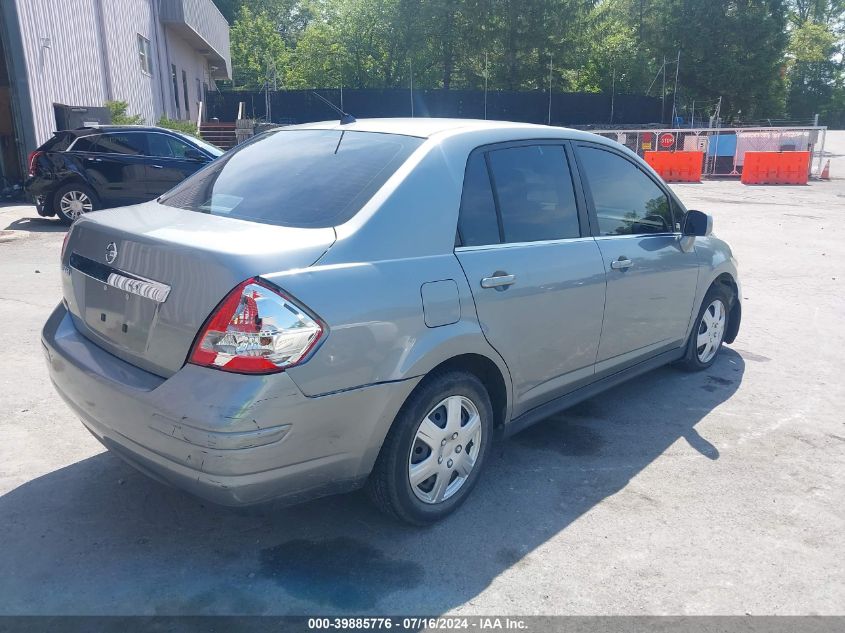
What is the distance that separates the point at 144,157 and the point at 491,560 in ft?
34.8

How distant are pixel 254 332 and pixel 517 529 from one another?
1582 mm

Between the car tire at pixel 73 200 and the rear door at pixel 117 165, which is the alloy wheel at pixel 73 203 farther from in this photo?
the rear door at pixel 117 165

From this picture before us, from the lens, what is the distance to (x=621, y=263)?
4.11 meters

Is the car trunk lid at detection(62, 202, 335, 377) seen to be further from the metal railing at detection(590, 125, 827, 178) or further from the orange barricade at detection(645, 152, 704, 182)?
the metal railing at detection(590, 125, 827, 178)

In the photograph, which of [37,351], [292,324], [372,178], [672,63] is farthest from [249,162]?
[672,63]

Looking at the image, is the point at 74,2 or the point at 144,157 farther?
the point at 74,2

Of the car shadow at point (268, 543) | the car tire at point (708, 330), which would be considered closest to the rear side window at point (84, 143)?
the car shadow at point (268, 543)

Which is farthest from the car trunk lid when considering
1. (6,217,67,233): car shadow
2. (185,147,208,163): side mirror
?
(6,217,67,233): car shadow

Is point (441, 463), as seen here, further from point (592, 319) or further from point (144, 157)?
point (144, 157)

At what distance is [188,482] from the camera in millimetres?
2646

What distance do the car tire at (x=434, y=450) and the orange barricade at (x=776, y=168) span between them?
79.4ft

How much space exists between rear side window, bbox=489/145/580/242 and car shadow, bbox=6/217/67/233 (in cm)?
1007

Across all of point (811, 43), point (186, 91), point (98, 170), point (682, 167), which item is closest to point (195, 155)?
point (98, 170)

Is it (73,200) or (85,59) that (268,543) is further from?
(85,59)
